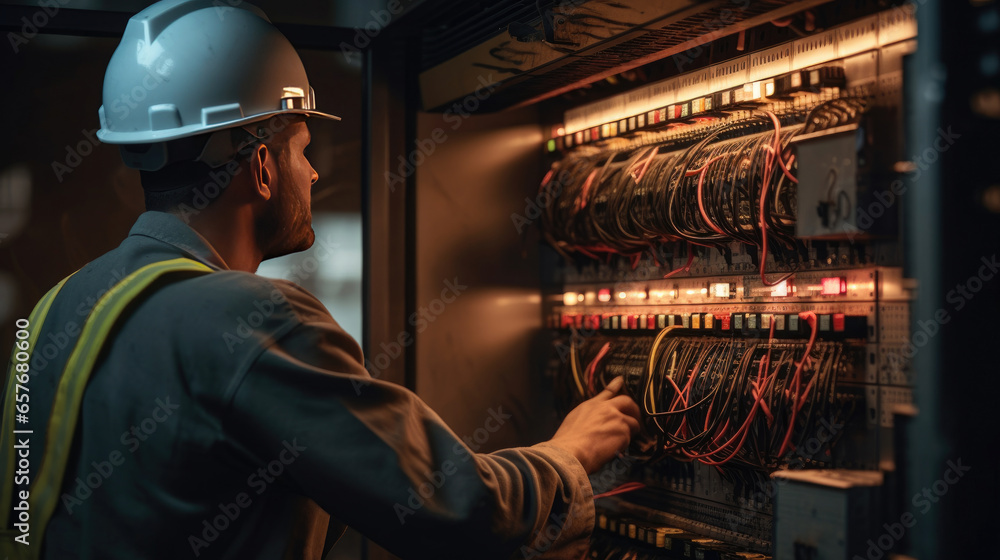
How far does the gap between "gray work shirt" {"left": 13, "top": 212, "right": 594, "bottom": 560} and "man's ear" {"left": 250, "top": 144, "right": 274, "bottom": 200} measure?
1.01ft

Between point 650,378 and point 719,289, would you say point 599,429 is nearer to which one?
point 650,378

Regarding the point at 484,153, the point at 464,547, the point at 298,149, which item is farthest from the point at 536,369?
the point at 464,547

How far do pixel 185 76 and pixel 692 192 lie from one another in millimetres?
1195

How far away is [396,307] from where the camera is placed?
2.57 metres

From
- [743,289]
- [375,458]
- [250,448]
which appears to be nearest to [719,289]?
[743,289]

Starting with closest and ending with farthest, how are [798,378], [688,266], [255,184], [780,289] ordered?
[255,184] → [798,378] → [780,289] → [688,266]

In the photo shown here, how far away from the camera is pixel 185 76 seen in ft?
5.45

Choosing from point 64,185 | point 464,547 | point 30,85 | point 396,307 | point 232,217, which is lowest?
point 464,547

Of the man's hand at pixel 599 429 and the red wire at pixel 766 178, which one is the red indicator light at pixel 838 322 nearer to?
the red wire at pixel 766 178

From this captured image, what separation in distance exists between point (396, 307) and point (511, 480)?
3.85ft

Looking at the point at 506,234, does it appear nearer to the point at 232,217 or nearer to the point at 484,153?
the point at 484,153

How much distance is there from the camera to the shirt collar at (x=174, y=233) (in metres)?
1.56

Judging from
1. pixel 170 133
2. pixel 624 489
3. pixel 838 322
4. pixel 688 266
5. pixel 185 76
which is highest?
pixel 185 76

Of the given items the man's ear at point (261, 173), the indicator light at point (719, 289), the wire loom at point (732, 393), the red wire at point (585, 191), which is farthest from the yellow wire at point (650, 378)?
the man's ear at point (261, 173)
